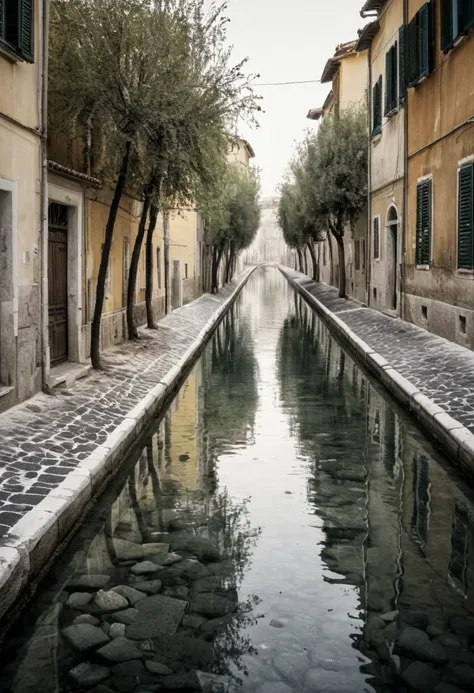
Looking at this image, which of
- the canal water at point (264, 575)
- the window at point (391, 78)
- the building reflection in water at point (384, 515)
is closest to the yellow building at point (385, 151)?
the window at point (391, 78)

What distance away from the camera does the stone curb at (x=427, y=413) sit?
7.82 metres

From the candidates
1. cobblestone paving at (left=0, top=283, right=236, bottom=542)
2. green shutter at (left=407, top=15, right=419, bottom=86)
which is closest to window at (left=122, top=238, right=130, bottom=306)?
cobblestone paving at (left=0, top=283, right=236, bottom=542)

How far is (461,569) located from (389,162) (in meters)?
17.6

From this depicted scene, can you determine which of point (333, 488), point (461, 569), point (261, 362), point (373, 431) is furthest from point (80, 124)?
point (461, 569)

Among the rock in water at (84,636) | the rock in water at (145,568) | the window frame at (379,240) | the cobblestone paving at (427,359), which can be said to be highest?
the window frame at (379,240)

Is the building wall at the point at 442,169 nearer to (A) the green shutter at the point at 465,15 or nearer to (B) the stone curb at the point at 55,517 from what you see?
(A) the green shutter at the point at 465,15

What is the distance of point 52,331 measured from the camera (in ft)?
41.4

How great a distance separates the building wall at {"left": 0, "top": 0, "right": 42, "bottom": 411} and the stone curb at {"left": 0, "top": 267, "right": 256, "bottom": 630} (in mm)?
1408

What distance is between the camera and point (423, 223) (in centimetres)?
1745

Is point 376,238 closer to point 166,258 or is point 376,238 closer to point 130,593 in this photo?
point 166,258

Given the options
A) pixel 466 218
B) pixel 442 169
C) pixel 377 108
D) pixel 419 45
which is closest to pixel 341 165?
pixel 377 108

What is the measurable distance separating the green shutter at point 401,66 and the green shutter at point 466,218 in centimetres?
529

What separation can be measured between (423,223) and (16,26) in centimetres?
1040

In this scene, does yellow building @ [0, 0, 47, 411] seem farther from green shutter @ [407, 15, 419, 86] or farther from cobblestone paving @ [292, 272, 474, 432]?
green shutter @ [407, 15, 419, 86]
